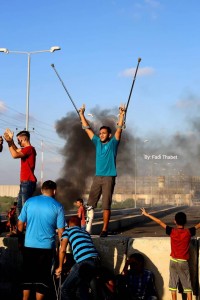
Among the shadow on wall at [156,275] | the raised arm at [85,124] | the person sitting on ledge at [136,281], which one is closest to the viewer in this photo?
the person sitting on ledge at [136,281]

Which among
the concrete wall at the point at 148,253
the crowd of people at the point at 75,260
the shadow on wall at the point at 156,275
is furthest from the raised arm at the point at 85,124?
the shadow on wall at the point at 156,275

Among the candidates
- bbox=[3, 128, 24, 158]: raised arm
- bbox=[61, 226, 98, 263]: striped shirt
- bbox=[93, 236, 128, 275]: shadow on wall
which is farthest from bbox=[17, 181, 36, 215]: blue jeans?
bbox=[61, 226, 98, 263]: striped shirt

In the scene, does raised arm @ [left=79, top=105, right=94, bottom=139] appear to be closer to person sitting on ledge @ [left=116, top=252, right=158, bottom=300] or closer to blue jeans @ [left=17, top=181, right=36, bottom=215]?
blue jeans @ [left=17, top=181, right=36, bottom=215]

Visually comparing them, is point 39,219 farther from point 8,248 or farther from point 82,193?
point 82,193

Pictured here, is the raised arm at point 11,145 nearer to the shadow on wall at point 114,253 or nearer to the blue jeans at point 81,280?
the shadow on wall at point 114,253

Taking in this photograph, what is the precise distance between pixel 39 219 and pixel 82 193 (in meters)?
56.4

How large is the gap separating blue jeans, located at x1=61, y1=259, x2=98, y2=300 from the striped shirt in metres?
0.07

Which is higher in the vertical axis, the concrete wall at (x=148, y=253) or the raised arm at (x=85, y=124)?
the raised arm at (x=85, y=124)

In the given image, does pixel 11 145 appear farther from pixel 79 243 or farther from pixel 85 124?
pixel 79 243

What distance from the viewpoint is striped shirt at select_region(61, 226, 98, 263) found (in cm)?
609

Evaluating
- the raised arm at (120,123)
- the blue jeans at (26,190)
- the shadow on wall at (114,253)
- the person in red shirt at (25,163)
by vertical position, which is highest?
the raised arm at (120,123)

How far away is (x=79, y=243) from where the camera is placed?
20.1 feet

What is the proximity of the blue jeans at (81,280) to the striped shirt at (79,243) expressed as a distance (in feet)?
0.24

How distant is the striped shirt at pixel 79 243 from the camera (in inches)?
240
